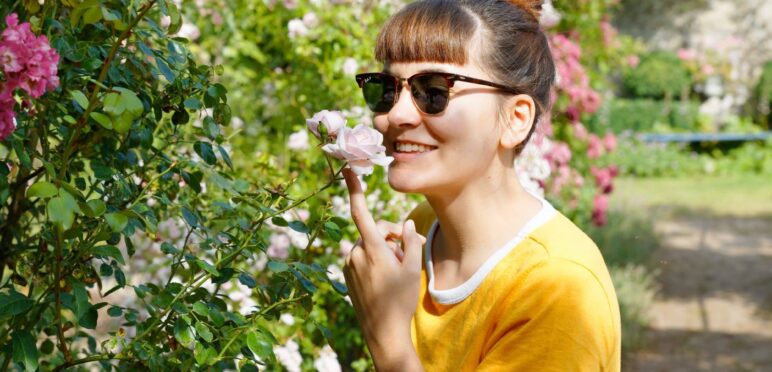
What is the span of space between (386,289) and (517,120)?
0.40 metres

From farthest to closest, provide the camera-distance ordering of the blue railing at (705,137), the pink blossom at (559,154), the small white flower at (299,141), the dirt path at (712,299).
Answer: the blue railing at (705,137) < the pink blossom at (559,154) < the dirt path at (712,299) < the small white flower at (299,141)

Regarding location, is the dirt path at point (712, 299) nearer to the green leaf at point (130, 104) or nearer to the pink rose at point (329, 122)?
the pink rose at point (329, 122)

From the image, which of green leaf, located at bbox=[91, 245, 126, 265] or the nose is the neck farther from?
green leaf, located at bbox=[91, 245, 126, 265]

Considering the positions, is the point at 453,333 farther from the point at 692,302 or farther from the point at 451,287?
the point at 692,302

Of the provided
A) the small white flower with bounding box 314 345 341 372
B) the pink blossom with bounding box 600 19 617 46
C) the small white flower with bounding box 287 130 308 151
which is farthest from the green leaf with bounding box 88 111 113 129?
the pink blossom with bounding box 600 19 617 46

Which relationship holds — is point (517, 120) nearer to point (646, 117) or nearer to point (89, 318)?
point (89, 318)

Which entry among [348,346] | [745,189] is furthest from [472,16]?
[745,189]

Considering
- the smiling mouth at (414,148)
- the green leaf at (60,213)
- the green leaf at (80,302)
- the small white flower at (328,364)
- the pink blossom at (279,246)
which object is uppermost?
the green leaf at (60,213)

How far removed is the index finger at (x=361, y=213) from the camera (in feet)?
5.16

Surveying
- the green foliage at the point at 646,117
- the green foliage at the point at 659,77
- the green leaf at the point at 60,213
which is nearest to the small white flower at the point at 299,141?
the green leaf at the point at 60,213

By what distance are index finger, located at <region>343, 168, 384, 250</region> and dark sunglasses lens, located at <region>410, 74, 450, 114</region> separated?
0.62 ft

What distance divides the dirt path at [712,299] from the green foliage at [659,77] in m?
7.14

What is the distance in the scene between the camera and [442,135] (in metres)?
1.67

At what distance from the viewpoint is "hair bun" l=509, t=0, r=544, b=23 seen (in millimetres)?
1813
